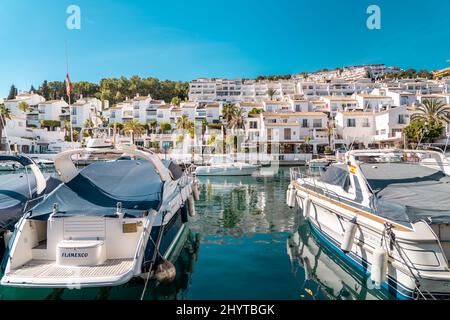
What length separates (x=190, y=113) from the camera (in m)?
69.2

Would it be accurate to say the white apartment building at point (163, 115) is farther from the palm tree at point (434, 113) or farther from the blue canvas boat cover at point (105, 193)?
the blue canvas boat cover at point (105, 193)

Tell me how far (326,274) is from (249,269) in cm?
185

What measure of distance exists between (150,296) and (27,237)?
2.73m

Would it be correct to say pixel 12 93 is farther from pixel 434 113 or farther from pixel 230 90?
pixel 434 113

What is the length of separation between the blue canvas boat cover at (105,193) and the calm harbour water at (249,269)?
1.64 m

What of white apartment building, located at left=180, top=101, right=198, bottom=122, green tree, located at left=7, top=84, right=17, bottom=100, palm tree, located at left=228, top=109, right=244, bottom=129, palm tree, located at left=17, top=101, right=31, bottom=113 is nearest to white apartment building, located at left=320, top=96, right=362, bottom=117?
palm tree, located at left=228, top=109, right=244, bottom=129

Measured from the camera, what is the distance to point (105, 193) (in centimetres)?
711

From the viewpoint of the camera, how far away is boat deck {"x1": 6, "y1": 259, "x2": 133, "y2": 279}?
5.30m

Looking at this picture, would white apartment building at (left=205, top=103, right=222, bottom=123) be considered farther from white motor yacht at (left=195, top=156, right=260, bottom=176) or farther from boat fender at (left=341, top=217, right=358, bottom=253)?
boat fender at (left=341, top=217, right=358, bottom=253)

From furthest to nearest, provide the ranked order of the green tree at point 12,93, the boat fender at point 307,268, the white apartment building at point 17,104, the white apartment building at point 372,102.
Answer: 1. the green tree at point 12,93
2. the white apartment building at point 17,104
3. the white apartment building at point 372,102
4. the boat fender at point 307,268

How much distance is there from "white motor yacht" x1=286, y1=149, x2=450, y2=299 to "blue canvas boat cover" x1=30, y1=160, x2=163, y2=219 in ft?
15.0

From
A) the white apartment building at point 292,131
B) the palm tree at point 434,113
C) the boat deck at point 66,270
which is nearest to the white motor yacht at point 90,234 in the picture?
the boat deck at point 66,270

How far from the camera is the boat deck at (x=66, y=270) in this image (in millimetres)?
5305
